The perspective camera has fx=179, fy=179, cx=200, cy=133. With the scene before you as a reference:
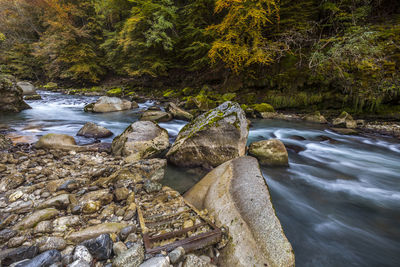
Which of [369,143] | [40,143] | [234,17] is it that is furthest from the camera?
[234,17]

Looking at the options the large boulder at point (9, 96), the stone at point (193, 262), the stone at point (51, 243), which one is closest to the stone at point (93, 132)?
the stone at point (51, 243)

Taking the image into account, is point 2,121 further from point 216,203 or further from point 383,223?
point 383,223

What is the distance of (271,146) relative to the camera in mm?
4012

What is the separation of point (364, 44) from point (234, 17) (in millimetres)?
6016

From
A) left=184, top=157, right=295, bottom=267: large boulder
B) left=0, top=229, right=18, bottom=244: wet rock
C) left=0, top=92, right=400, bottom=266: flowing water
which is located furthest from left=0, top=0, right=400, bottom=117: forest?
left=0, top=229, right=18, bottom=244: wet rock

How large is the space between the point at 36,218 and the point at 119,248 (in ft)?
3.43

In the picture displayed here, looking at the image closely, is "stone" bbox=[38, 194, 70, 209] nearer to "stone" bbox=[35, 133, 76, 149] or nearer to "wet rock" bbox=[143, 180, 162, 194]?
"wet rock" bbox=[143, 180, 162, 194]

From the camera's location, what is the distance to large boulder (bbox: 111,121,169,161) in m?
3.84

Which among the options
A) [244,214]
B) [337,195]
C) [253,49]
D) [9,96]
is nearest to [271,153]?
[337,195]

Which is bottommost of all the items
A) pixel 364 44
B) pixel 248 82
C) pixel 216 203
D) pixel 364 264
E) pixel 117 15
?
pixel 364 264

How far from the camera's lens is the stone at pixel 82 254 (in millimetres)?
1482

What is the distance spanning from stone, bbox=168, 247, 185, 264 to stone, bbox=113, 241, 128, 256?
1.42 feet

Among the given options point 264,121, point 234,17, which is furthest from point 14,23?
point 264,121

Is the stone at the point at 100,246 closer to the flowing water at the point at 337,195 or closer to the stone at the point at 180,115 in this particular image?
the flowing water at the point at 337,195
